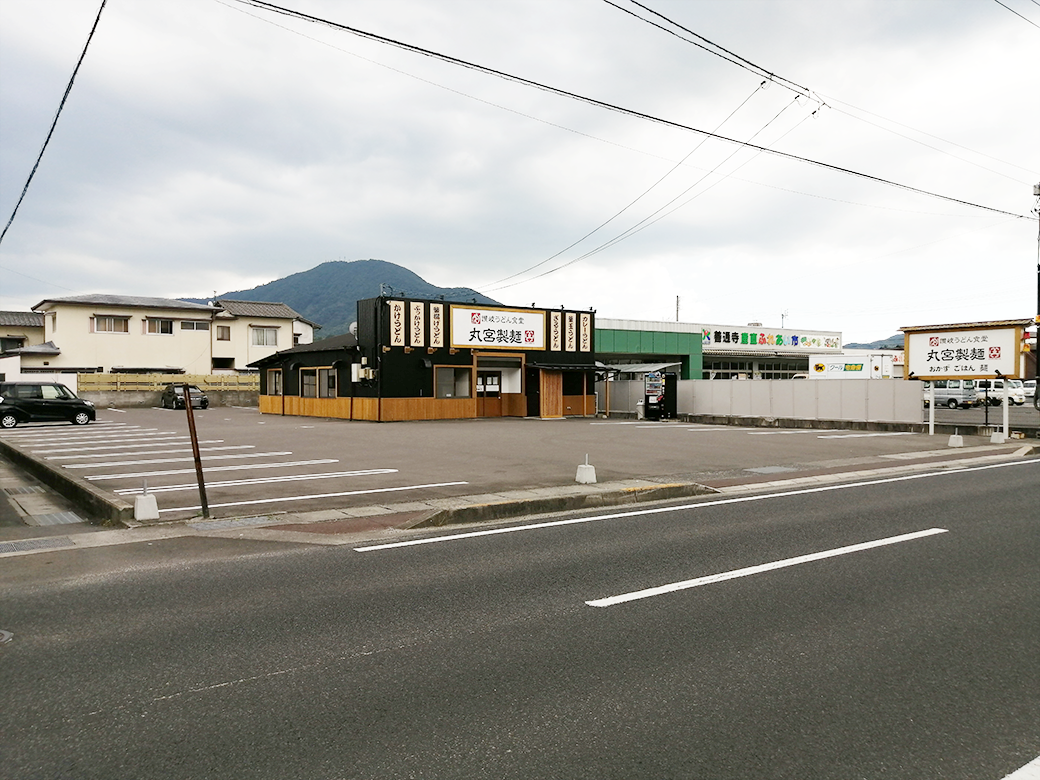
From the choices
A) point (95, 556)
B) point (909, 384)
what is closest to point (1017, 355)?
point (909, 384)

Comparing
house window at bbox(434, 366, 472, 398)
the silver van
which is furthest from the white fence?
the silver van

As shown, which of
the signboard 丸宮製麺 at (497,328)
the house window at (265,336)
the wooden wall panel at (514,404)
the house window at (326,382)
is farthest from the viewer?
the house window at (265,336)

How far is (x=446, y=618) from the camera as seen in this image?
16.5 feet

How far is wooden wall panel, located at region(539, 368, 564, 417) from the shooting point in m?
34.8

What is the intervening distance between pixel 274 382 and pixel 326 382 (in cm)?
622

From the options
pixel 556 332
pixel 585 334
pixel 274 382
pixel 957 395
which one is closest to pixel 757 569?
pixel 556 332

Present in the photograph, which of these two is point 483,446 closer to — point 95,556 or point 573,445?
point 573,445

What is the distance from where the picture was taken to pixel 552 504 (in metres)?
9.90

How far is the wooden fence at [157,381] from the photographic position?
4403 centimetres

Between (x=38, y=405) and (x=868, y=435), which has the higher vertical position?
(x=38, y=405)

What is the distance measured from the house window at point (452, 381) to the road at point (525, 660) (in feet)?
83.0

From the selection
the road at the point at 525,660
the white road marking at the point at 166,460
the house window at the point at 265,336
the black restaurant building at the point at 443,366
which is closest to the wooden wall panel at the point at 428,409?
the black restaurant building at the point at 443,366

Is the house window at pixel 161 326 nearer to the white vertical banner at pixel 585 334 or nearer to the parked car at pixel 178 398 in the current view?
the parked car at pixel 178 398

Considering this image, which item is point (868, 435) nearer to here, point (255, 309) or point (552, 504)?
point (552, 504)
